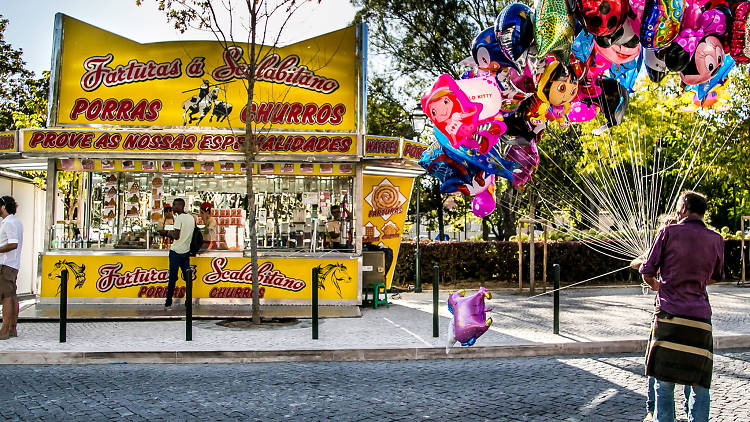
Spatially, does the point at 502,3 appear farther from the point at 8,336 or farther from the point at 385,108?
the point at 8,336

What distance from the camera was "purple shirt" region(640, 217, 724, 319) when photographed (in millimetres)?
4730

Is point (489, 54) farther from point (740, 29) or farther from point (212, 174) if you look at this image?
point (212, 174)

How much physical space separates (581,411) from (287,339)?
455 centimetres

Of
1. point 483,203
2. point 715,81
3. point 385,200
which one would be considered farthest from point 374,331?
point 715,81

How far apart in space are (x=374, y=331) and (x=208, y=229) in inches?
179

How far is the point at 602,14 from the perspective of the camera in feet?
18.4

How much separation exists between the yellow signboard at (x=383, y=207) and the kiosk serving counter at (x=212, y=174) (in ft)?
3.10

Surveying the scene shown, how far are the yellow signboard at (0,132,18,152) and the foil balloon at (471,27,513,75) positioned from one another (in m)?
8.61

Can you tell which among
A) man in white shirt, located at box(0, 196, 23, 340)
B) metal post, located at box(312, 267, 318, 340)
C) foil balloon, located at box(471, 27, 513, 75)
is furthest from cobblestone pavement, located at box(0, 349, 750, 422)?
foil balloon, located at box(471, 27, 513, 75)

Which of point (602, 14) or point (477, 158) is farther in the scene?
point (477, 158)

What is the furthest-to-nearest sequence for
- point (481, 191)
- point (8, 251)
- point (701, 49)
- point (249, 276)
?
point (249, 276) → point (481, 191) → point (8, 251) → point (701, 49)

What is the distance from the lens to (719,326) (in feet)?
33.9

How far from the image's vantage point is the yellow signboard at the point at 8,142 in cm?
1160

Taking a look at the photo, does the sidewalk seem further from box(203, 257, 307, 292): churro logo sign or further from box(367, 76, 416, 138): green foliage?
box(367, 76, 416, 138): green foliage
